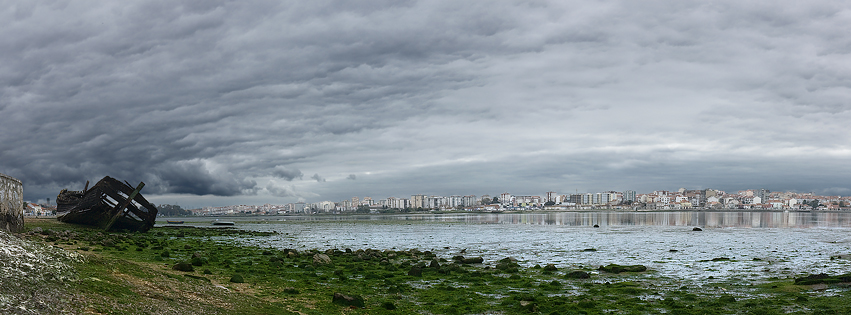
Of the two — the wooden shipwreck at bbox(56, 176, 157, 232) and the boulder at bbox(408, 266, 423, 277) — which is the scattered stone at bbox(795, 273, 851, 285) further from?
the wooden shipwreck at bbox(56, 176, 157, 232)

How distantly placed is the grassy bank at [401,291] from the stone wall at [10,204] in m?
3.96

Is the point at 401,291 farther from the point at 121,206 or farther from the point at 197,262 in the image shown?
the point at 121,206

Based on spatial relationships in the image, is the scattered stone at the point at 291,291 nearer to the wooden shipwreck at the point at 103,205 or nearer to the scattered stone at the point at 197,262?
the scattered stone at the point at 197,262

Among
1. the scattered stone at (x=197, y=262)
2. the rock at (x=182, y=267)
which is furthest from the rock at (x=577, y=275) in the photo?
the scattered stone at (x=197, y=262)

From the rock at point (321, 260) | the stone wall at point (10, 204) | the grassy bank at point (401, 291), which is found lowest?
the rock at point (321, 260)

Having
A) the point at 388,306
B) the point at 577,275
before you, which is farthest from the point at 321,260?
the point at 577,275

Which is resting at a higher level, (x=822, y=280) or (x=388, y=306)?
(x=388, y=306)

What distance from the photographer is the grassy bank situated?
12.2 metres

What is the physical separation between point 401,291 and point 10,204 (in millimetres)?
18420

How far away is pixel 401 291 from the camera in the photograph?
19359mm

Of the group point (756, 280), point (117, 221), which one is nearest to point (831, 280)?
point (756, 280)

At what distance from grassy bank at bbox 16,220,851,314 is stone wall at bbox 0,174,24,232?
396 centimetres

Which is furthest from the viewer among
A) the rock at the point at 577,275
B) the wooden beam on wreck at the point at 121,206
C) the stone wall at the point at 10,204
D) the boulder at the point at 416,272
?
A: the wooden beam on wreck at the point at 121,206

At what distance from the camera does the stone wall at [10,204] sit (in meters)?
21.7
